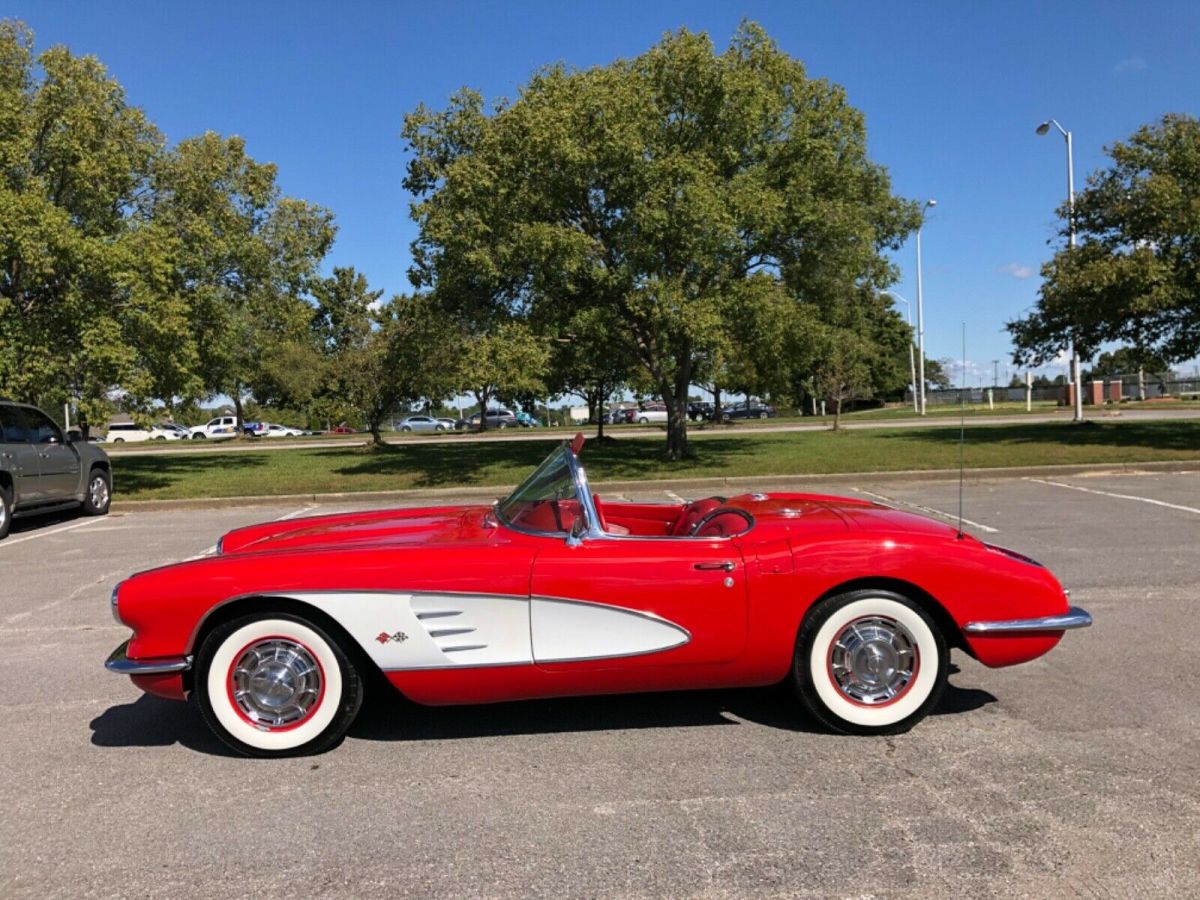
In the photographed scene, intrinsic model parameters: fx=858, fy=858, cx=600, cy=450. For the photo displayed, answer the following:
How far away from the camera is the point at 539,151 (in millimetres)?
15117

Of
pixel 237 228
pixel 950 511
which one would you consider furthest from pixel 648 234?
pixel 237 228

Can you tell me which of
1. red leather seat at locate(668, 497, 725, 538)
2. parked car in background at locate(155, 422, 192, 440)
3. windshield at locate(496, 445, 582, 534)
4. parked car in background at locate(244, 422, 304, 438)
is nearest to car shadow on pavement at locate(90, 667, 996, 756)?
red leather seat at locate(668, 497, 725, 538)

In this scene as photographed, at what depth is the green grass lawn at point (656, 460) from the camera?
16.0 metres

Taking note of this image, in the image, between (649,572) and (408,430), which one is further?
(408,430)

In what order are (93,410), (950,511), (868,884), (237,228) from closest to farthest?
(868,884) < (950,511) < (93,410) < (237,228)

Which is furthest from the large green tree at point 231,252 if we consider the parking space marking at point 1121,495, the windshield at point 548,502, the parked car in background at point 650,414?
the parked car in background at point 650,414

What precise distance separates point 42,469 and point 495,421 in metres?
53.2

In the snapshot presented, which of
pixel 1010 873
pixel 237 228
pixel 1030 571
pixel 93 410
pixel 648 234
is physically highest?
pixel 237 228

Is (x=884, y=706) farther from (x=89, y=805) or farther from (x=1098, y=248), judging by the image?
(x=1098, y=248)

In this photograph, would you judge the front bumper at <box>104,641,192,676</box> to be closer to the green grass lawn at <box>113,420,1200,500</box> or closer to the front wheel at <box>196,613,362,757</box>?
the front wheel at <box>196,613,362,757</box>

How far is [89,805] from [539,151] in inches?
535

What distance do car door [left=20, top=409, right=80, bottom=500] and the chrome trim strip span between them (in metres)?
12.1

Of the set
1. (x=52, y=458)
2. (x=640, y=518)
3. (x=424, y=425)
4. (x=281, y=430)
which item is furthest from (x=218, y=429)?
(x=640, y=518)

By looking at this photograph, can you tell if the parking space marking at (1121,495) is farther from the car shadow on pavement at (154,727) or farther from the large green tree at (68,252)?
the large green tree at (68,252)
